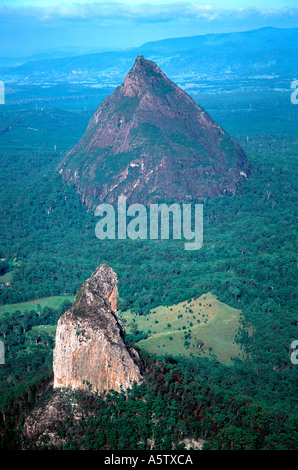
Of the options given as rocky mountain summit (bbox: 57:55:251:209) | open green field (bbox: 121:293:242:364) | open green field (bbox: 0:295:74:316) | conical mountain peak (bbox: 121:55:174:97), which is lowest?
open green field (bbox: 121:293:242:364)

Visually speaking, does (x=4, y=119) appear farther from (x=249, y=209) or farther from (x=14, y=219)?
(x=249, y=209)

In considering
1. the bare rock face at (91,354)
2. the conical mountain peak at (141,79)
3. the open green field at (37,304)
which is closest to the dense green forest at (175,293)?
the open green field at (37,304)

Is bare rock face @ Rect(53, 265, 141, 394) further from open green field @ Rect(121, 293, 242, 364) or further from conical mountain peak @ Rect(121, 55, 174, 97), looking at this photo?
conical mountain peak @ Rect(121, 55, 174, 97)

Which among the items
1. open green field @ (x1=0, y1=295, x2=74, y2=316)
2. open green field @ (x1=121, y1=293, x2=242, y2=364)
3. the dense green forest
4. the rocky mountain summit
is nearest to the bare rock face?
the dense green forest

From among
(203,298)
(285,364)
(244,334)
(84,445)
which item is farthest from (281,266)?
(84,445)

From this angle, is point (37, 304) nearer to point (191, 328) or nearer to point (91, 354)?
point (191, 328)

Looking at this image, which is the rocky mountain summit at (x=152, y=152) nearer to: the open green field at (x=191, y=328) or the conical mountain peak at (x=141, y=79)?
the conical mountain peak at (x=141, y=79)

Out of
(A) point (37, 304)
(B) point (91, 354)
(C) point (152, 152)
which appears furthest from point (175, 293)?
(C) point (152, 152)
